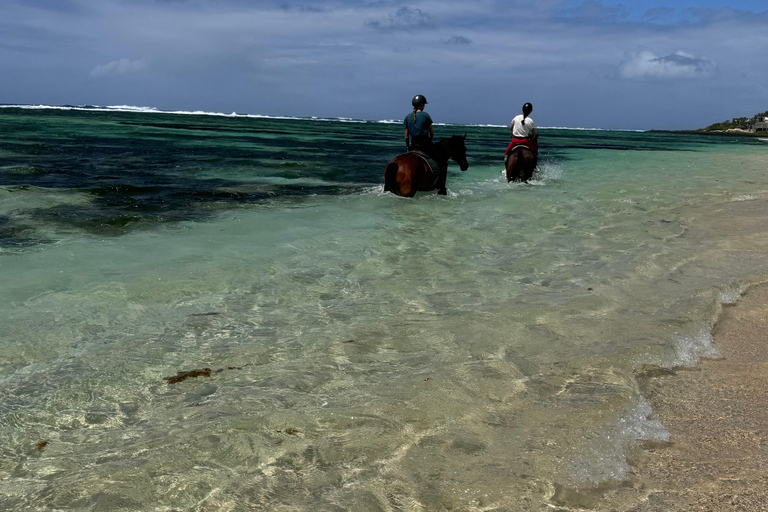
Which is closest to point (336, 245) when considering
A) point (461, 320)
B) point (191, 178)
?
point (461, 320)

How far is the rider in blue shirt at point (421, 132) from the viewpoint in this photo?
1360 centimetres

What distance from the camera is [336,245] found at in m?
8.63

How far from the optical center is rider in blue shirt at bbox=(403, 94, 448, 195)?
1360cm

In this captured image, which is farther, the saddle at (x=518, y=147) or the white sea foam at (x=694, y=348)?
the saddle at (x=518, y=147)

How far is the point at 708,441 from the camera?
3.19 meters

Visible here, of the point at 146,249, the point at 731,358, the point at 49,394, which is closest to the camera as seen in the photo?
the point at 49,394

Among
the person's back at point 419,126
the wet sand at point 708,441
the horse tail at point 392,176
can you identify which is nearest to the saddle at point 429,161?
the person's back at point 419,126

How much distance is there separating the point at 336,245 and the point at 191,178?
31.5ft

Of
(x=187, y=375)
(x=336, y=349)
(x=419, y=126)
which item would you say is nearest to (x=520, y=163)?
(x=419, y=126)

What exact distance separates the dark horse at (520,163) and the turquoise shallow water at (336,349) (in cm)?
600

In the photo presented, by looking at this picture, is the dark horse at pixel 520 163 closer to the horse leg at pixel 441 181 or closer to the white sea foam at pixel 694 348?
the horse leg at pixel 441 181

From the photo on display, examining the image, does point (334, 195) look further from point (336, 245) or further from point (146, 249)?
point (146, 249)

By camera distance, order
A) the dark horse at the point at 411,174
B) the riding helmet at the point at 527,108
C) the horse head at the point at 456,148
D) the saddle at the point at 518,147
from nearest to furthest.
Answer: the dark horse at the point at 411,174, the horse head at the point at 456,148, the riding helmet at the point at 527,108, the saddle at the point at 518,147

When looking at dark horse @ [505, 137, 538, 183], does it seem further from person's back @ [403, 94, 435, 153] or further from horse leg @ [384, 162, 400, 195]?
horse leg @ [384, 162, 400, 195]
